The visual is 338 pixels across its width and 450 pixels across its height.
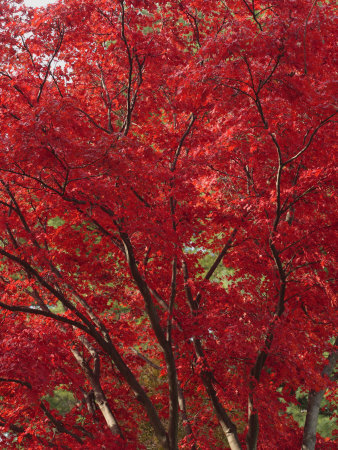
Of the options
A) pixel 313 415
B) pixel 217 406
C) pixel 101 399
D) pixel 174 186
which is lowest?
pixel 313 415

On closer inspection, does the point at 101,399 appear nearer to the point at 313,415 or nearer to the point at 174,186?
the point at 174,186

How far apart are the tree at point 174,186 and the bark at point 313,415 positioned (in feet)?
0.61

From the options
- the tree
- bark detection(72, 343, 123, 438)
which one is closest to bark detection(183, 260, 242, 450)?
the tree

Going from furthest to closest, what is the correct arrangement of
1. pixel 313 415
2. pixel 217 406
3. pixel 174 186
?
pixel 313 415 → pixel 217 406 → pixel 174 186

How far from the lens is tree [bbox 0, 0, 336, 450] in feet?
17.4

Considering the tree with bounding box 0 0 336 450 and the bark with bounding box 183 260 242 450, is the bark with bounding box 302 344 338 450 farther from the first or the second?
the bark with bounding box 183 260 242 450

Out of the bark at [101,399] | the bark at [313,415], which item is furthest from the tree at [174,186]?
the bark at [313,415]

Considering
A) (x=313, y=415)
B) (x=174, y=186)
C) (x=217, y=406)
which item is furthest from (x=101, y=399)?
(x=313, y=415)

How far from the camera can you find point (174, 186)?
6758 mm

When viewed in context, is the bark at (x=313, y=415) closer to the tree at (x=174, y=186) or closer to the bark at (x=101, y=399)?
the tree at (x=174, y=186)

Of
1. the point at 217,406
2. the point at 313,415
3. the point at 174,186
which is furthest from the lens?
the point at 313,415

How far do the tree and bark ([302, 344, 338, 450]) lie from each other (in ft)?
0.61

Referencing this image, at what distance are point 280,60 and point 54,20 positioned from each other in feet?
12.6

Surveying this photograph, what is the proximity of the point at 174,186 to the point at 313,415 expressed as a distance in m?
5.09
